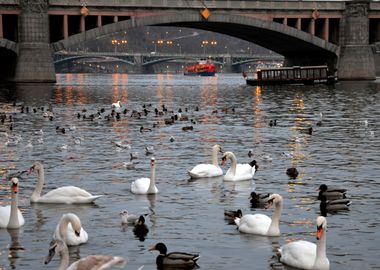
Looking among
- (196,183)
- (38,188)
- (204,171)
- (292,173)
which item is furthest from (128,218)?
(292,173)

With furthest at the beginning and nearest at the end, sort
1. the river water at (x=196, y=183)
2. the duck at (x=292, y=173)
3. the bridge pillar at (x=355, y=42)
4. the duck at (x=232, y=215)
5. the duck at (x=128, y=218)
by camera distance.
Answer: the bridge pillar at (x=355, y=42), the duck at (x=292, y=173), the duck at (x=232, y=215), the duck at (x=128, y=218), the river water at (x=196, y=183)

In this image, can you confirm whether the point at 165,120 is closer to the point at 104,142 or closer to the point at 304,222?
the point at 104,142

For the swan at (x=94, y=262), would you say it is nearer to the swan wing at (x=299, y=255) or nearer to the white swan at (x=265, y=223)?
the swan wing at (x=299, y=255)

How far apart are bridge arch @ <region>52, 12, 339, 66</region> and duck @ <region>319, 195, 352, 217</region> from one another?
87325mm

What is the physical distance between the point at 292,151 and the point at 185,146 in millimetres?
4959

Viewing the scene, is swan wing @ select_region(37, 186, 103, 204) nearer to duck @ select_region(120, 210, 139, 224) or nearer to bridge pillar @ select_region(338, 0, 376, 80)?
duck @ select_region(120, 210, 139, 224)

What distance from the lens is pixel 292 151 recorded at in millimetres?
37250

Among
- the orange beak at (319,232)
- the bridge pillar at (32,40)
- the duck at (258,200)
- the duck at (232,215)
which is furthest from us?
the bridge pillar at (32,40)

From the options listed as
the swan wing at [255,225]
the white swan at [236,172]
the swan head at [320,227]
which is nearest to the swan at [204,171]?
the white swan at [236,172]

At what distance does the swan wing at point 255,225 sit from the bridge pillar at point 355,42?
4219 inches

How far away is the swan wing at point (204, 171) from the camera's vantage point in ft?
95.1

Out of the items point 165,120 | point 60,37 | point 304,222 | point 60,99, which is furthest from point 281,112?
point 60,37

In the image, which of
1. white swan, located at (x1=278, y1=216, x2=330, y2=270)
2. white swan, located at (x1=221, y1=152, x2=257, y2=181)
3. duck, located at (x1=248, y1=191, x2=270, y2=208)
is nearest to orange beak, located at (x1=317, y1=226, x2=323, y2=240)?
white swan, located at (x1=278, y1=216, x2=330, y2=270)

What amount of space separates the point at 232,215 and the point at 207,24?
322ft
